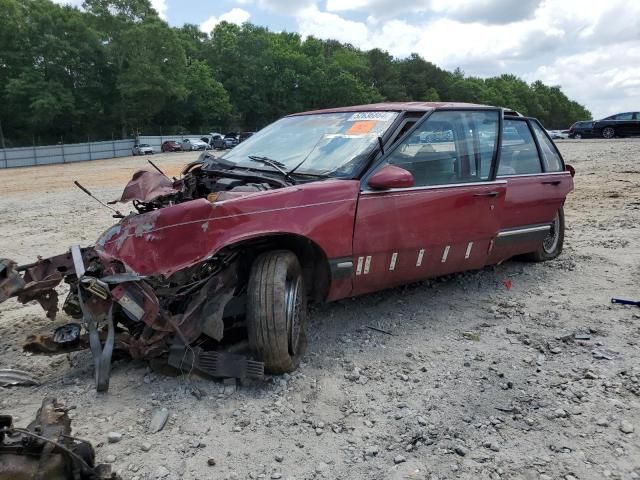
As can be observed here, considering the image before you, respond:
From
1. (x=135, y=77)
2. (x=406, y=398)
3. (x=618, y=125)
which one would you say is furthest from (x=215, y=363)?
(x=135, y=77)

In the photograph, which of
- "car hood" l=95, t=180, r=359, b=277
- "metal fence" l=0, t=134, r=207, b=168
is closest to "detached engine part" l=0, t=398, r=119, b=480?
"car hood" l=95, t=180, r=359, b=277

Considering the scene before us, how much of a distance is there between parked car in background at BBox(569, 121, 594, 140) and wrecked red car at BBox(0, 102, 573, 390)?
3162 centimetres

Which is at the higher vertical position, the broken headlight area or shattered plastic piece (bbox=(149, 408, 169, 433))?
the broken headlight area

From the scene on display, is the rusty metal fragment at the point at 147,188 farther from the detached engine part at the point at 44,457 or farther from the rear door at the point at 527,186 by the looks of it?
the rear door at the point at 527,186

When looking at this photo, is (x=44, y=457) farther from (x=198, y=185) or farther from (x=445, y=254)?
(x=445, y=254)

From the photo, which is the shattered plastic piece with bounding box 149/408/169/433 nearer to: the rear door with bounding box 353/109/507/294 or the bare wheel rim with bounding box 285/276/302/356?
the bare wheel rim with bounding box 285/276/302/356

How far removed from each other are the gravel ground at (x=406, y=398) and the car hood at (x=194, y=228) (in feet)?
2.47

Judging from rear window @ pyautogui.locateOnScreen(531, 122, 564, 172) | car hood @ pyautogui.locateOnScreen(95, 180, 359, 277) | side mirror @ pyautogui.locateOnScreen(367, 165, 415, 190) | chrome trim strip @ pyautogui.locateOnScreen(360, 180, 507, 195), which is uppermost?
rear window @ pyautogui.locateOnScreen(531, 122, 564, 172)

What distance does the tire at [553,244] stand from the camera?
5602 mm

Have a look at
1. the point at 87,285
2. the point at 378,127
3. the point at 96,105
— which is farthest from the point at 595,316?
the point at 96,105

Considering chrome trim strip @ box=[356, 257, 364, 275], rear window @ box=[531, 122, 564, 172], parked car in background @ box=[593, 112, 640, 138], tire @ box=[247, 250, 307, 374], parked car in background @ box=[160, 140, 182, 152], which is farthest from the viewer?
parked car in background @ box=[160, 140, 182, 152]

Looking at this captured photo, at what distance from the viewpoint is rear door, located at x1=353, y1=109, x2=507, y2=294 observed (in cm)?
362

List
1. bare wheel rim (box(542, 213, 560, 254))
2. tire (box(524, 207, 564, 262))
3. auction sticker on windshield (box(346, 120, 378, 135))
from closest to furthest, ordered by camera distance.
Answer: auction sticker on windshield (box(346, 120, 378, 135)) → tire (box(524, 207, 564, 262)) → bare wheel rim (box(542, 213, 560, 254))

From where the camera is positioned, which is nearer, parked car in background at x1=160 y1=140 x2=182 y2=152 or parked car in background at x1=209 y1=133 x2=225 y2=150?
parked car in background at x1=209 y1=133 x2=225 y2=150
